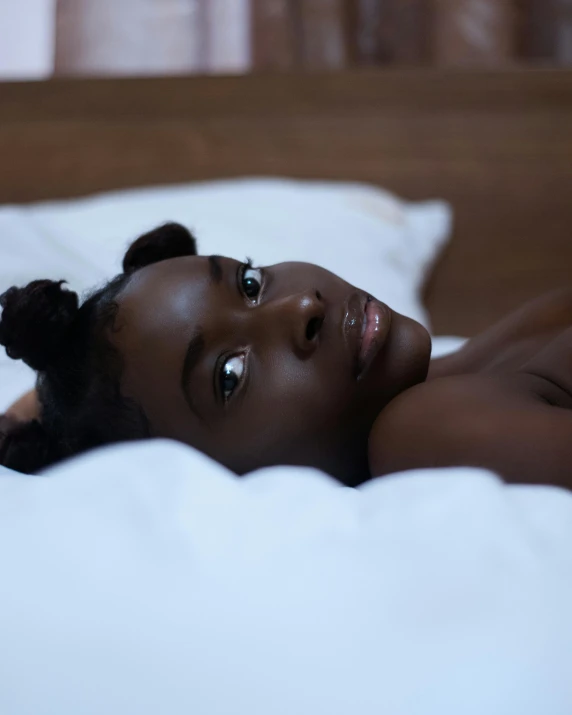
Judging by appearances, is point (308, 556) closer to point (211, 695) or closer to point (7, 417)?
point (211, 695)

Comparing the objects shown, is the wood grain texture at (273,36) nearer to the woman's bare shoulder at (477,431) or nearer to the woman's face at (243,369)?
the woman's face at (243,369)

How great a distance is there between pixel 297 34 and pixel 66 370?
3.56 feet

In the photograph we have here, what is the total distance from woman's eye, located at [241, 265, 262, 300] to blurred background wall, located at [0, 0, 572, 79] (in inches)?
35.5

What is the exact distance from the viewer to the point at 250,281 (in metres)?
0.80

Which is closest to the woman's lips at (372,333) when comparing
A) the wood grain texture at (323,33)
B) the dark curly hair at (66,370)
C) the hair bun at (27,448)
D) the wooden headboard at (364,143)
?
the dark curly hair at (66,370)

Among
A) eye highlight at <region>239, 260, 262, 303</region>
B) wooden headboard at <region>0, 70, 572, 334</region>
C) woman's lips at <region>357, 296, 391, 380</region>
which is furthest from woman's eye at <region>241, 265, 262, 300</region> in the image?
wooden headboard at <region>0, 70, 572, 334</region>

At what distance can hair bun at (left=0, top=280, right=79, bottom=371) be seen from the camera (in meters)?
0.76

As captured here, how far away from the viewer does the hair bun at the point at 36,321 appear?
0.76 metres

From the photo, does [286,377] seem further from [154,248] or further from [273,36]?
[273,36]

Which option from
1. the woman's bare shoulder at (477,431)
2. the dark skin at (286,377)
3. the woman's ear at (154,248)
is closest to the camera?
the woman's bare shoulder at (477,431)

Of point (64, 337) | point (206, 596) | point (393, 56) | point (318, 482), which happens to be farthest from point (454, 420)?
point (393, 56)

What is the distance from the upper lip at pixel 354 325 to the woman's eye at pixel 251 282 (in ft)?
0.30

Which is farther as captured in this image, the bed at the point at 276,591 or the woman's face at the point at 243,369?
the woman's face at the point at 243,369

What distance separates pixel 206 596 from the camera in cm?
44
